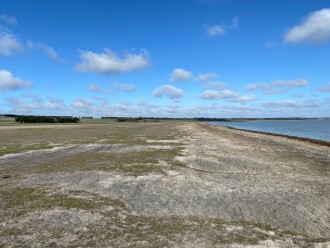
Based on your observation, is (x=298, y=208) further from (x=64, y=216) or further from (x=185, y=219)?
(x=64, y=216)

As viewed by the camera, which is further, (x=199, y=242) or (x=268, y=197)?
(x=268, y=197)

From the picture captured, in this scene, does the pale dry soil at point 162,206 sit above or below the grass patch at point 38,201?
below

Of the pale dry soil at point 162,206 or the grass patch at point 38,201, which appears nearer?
the pale dry soil at point 162,206

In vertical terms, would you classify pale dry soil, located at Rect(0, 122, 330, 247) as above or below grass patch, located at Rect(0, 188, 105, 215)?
below

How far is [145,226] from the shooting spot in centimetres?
958

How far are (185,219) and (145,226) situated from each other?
143 centimetres

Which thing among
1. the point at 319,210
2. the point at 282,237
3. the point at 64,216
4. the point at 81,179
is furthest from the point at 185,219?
the point at 81,179

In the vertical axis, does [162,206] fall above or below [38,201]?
below

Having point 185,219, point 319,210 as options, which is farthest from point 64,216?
point 319,210

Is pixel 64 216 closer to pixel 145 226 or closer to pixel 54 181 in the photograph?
pixel 145 226

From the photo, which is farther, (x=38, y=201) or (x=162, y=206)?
(x=38, y=201)

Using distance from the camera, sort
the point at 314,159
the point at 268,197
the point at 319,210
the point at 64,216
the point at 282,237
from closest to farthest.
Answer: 1. the point at 282,237
2. the point at 64,216
3. the point at 319,210
4. the point at 268,197
5. the point at 314,159

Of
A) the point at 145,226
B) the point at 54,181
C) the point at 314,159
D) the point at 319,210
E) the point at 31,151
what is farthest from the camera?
the point at 31,151

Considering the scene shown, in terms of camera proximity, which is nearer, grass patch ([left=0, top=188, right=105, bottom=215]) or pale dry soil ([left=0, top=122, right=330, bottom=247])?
pale dry soil ([left=0, top=122, right=330, bottom=247])
